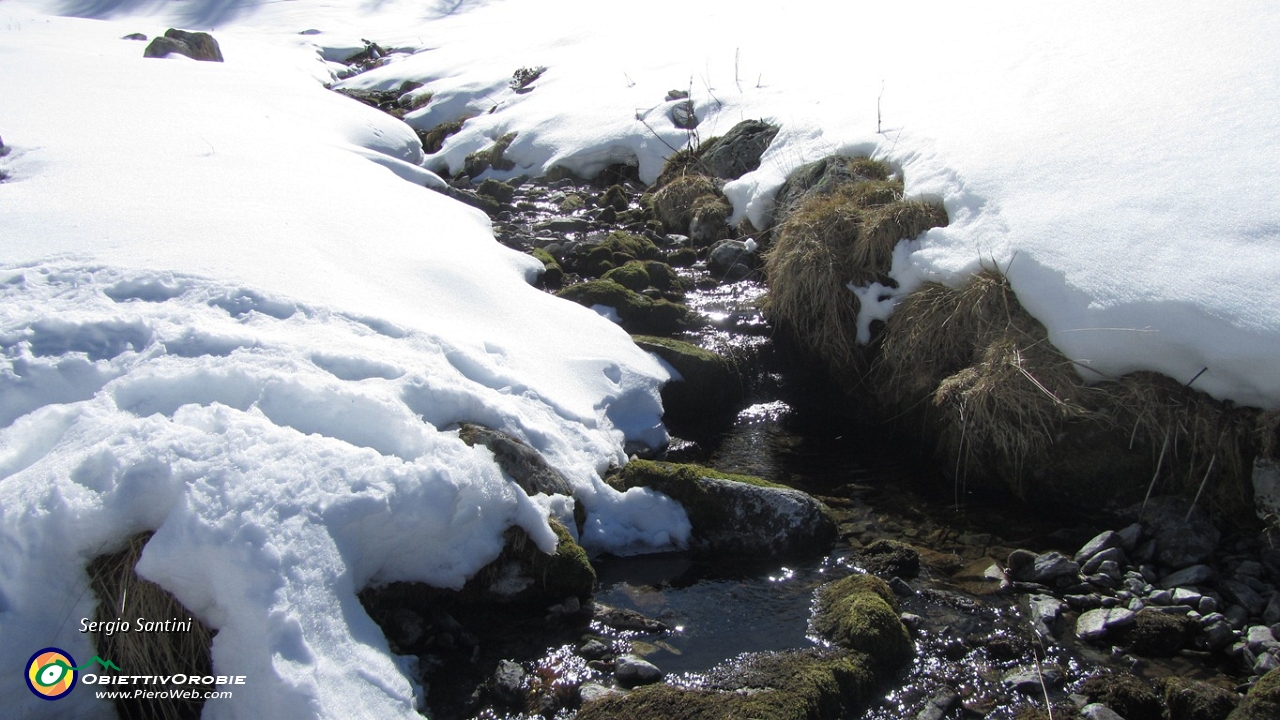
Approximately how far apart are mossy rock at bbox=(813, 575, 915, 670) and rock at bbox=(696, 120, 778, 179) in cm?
769

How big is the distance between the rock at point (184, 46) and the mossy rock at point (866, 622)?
60.9ft

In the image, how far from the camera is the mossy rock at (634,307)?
26.2 feet

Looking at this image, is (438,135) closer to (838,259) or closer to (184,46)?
(184,46)

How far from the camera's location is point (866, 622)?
13.1 ft

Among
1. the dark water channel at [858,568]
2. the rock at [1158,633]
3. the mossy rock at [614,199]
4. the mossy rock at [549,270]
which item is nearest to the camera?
the dark water channel at [858,568]

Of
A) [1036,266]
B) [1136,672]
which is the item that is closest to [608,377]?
[1036,266]

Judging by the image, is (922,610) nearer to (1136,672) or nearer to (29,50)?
(1136,672)

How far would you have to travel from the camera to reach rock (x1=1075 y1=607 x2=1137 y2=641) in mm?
4166

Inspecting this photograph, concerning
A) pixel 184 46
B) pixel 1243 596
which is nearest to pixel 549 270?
pixel 1243 596

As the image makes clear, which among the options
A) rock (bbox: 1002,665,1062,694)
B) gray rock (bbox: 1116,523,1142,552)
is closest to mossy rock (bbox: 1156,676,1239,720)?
rock (bbox: 1002,665,1062,694)

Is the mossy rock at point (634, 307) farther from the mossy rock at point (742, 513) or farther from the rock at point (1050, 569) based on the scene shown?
the rock at point (1050, 569)

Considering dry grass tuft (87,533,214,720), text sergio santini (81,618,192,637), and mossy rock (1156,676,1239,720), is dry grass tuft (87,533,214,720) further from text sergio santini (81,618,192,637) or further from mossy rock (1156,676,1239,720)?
mossy rock (1156,676,1239,720)

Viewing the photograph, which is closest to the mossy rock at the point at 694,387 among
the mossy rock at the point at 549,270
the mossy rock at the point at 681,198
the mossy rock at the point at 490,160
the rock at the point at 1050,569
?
the mossy rock at the point at 549,270

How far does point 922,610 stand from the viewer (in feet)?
14.5
